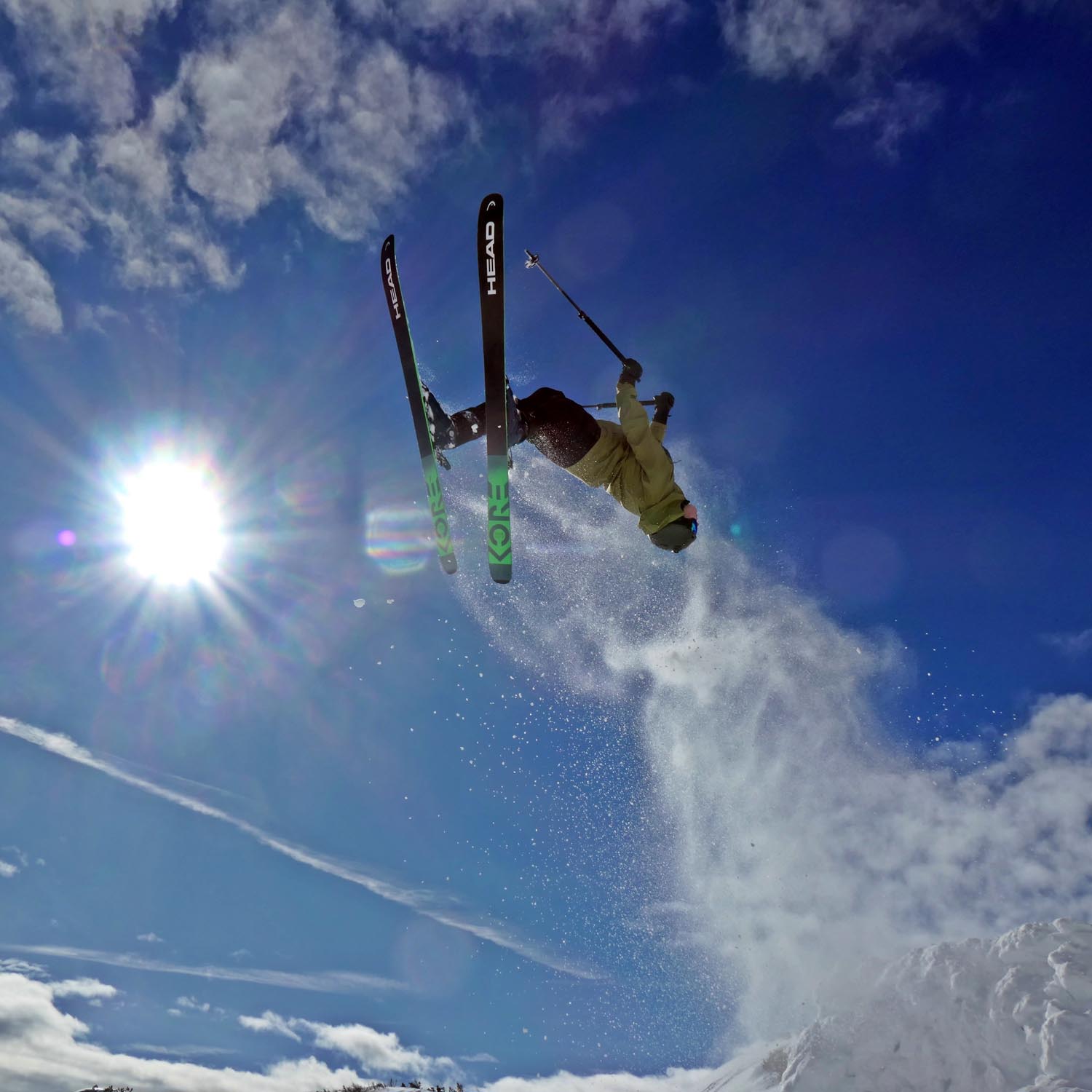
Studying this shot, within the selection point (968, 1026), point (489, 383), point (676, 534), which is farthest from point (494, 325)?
point (968, 1026)

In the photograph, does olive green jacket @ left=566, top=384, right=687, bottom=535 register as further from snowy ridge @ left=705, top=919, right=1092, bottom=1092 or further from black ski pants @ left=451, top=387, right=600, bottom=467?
snowy ridge @ left=705, top=919, right=1092, bottom=1092

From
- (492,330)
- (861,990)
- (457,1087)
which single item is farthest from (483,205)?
(861,990)

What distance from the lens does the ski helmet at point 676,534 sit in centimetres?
1023

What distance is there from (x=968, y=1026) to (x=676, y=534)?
122 m

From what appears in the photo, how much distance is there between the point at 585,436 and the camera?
1023 centimetres

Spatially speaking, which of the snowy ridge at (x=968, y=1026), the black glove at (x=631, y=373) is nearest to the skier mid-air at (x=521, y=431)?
the black glove at (x=631, y=373)

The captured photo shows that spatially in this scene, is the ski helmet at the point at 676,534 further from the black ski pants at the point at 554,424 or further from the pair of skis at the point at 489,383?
the pair of skis at the point at 489,383

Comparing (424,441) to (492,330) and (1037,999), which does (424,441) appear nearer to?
(492,330)

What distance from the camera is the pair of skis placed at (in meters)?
9.94

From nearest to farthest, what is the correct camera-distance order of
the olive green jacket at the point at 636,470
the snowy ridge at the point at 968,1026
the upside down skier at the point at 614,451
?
the olive green jacket at the point at 636,470 → the upside down skier at the point at 614,451 → the snowy ridge at the point at 968,1026

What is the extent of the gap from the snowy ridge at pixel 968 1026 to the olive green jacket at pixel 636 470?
341 ft

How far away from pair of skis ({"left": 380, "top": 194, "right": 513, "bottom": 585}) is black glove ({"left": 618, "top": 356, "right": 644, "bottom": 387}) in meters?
1.76

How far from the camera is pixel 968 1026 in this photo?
309ft

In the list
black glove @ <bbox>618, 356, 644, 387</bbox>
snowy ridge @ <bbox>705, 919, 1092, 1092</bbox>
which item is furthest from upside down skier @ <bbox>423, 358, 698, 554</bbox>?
snowy ridge @ <bbox>705, 919, 1092, 1092</bbox>
